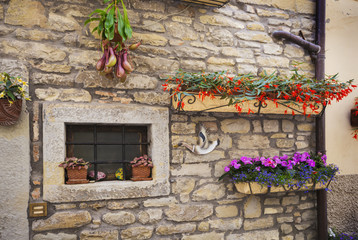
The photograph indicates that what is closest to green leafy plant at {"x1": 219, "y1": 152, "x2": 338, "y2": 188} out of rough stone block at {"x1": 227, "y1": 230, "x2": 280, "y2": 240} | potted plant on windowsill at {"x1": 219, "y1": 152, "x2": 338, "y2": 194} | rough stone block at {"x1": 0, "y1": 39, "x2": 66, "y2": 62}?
potted plant on windowsill at {"x1": 219, "y1": 152, "x2": 338, "y2": 194}

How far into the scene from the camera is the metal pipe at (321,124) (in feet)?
11.7

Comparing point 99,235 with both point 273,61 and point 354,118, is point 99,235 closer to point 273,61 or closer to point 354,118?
point 273,61

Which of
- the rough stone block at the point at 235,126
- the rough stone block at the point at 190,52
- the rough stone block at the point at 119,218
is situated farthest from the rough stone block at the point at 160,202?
the rough stone block at the point at 190,52

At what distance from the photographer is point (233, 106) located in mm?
3035

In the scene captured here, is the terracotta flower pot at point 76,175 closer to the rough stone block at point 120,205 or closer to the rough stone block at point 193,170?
the rough stone block at point 120,205

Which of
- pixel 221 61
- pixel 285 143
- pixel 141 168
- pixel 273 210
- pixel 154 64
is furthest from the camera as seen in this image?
pixel 285 143

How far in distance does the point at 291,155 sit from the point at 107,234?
2.21 metres

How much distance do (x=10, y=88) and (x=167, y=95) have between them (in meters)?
1.39

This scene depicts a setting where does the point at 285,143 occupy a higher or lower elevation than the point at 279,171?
higher

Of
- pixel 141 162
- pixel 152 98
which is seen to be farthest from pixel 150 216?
pixel 152 98

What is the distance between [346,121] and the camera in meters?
3.96

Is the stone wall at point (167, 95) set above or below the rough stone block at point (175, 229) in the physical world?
above

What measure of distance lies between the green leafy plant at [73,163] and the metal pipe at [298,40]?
2529 millimetres

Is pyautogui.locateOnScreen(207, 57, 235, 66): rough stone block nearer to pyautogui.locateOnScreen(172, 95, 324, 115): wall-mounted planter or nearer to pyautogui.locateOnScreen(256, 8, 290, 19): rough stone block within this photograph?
pyautogui.locateOnScreen(172, 95, 324, 115): wall-mounted planter
